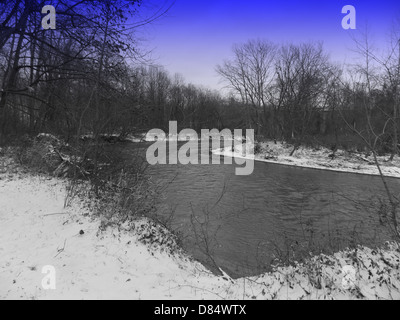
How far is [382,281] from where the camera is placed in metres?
4.30

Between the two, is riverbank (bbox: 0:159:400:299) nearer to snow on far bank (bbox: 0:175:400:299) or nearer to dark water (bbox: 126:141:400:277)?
snow on far bank (bbox: 0:175:400:299)

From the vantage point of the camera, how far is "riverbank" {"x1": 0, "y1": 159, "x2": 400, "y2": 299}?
4.16 metres

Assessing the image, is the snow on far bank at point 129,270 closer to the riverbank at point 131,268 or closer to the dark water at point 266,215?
the riverbank at point 131,268

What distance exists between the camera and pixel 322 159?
77.4ft

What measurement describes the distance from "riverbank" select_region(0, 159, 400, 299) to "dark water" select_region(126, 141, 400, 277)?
0.76 meters

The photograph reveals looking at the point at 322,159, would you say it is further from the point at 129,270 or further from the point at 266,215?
the point at 129,270

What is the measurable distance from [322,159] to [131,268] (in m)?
21.7

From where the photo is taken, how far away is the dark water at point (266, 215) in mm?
6465

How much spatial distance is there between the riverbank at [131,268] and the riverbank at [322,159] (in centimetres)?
1558

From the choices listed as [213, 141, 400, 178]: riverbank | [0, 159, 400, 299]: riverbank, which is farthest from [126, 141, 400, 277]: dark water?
[213, 141, 400, 178]: riverbank

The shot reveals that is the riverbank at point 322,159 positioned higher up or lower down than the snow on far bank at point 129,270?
higher up

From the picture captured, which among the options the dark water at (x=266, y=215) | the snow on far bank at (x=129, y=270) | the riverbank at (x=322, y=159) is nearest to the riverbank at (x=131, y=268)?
the snow on far bank at (x=129, y=270)
